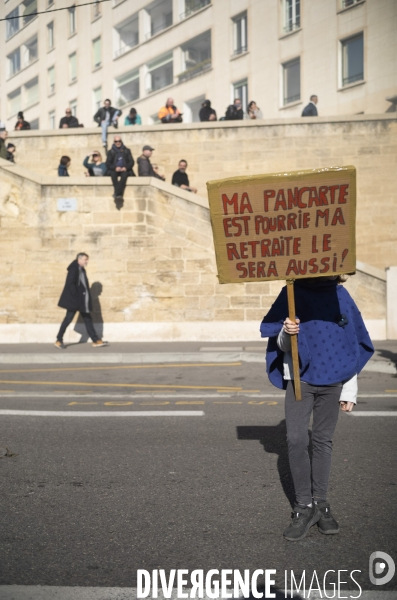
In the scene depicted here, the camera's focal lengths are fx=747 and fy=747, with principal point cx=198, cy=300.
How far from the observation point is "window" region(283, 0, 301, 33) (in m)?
32.1

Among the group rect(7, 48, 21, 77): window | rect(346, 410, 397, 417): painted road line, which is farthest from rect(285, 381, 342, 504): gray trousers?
rect(7, 48, 21, 77): window

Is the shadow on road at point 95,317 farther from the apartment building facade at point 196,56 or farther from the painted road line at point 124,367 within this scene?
the apartment building facade at point 196,56

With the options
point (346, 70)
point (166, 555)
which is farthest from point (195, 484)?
point (346, 70)

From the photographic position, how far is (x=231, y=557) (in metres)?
3.81

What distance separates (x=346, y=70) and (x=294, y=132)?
11873mm

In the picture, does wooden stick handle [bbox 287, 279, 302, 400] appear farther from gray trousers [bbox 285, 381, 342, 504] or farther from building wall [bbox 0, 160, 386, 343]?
building wall [bbox 0, 160, 386, 343]

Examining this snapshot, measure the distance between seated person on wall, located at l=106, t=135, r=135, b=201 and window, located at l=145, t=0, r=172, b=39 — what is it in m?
25.5

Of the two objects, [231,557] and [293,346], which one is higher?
[293,346]

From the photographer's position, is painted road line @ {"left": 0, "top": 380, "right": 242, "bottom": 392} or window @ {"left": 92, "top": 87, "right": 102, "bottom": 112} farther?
window @ {"left": 92, "top": 87, "right": 102, "bottom": 112}

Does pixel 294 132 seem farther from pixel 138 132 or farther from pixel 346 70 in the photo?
pixel 346 70

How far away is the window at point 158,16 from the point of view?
40.7 m

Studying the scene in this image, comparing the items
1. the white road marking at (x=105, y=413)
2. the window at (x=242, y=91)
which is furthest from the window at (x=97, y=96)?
the white road marking at (x=105, y=413)

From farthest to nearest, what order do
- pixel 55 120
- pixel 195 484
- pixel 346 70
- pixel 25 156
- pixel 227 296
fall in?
pixel 55 120 → pixel 346 70 → pixel 25 156 → pixel 227 296 → pixel 195 484

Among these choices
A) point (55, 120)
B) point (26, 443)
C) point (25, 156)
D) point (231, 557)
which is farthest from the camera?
point (55, 120)
